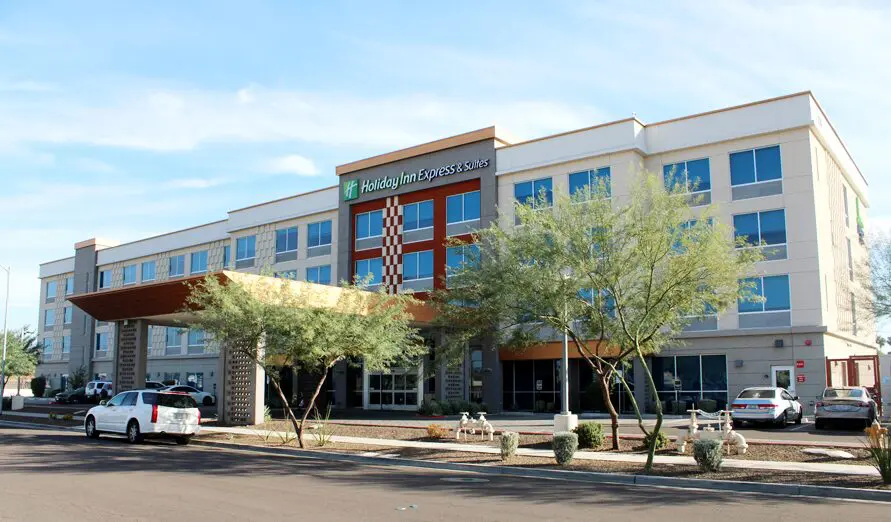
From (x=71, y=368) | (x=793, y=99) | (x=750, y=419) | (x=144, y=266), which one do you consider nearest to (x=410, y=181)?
(x=793, y=99)

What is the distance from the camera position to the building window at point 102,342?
62325 millimetres

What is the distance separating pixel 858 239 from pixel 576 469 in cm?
3015

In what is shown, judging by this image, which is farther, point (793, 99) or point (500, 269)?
point (793, 99)

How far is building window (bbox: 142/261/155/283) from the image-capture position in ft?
198

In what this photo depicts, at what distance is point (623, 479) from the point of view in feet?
50.2

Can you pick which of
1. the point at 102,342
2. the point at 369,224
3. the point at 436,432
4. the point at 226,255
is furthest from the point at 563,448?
the point at 102,342

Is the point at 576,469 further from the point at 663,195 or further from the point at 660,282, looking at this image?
the point at 663,195

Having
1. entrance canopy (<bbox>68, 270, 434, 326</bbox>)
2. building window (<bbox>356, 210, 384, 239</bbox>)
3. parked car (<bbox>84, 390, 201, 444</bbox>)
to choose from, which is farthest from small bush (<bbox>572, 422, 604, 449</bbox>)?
building window (<bbox>356, 210, 384, 239</bbox>)

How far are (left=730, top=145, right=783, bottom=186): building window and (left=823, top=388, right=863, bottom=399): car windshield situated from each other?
9977mm

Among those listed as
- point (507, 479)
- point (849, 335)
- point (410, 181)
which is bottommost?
point (507, 479)

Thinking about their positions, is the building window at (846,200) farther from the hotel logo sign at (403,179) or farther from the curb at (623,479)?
the curb at (623,479)

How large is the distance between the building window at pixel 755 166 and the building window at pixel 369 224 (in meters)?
19.0

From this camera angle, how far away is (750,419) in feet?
83.6

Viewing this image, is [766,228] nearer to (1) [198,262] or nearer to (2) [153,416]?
(2) [153,416]
